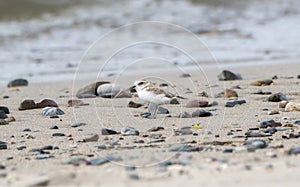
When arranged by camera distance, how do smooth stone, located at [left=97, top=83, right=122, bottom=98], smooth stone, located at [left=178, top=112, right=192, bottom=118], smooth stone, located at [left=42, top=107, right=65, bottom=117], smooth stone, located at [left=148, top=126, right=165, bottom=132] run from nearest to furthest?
smooth stone, located at [left=148, top=126, right=165, bottom=132], smooth stone, located at [left=178, top=112, right=192, bottom=118], smooth stone, located at [left=42, top=107, right=65, bottom=117], smooth stone, located at [left=97, top=83, right=122, bottom=98]

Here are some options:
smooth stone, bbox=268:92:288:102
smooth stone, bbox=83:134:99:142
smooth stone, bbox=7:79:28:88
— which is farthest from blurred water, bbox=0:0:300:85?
smooth stone, bbox=83:134:99:142

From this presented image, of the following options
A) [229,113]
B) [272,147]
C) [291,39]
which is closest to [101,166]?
[272,147]

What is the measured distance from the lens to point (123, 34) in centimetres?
1288

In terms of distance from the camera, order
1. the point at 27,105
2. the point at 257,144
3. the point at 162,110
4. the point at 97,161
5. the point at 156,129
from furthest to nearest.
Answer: the point at 27,105 < the point at 162,110 < the point at 156,129 < the point at 257,144 < the point at 97,161

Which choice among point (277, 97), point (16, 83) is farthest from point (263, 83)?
point (16, 83)

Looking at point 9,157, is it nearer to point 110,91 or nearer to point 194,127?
point 194,127

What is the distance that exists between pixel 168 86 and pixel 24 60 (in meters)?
4.45

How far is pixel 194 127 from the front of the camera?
445 cm

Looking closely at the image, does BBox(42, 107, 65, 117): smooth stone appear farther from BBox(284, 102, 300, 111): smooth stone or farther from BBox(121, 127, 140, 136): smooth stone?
BBox(284, 102, 300, 111): smooth stone

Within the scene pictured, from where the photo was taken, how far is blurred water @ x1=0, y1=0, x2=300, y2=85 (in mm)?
9867

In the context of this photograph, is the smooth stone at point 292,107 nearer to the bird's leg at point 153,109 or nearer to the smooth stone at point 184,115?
the smooth stone at point 184,115

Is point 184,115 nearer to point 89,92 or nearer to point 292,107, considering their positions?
point 292,107

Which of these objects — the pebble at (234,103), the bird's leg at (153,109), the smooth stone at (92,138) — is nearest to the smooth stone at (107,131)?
the smooth stone at (92,138)

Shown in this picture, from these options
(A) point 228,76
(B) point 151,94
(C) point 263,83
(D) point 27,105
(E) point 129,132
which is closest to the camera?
(E) point 129,132
